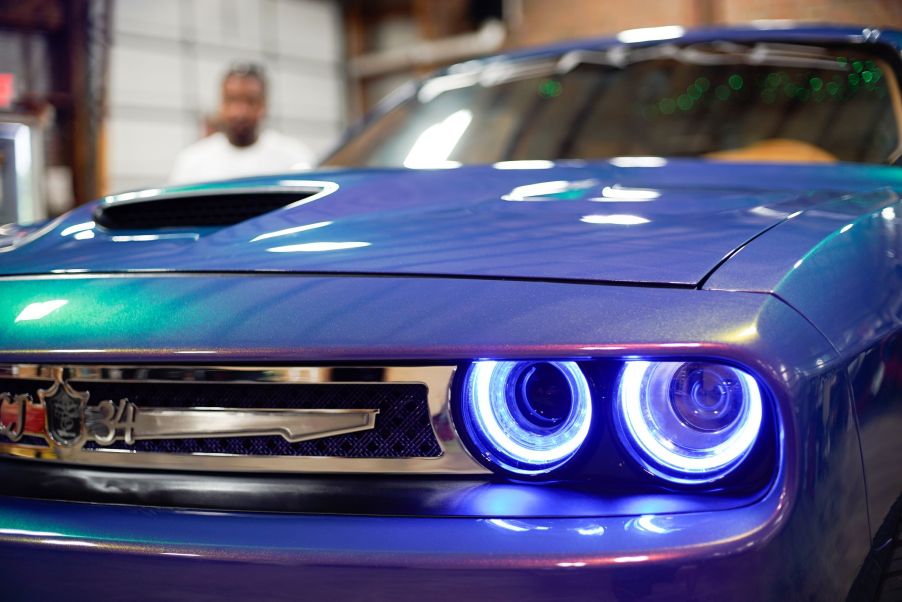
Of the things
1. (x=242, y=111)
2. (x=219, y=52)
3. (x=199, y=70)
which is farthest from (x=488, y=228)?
(x=219, y=52)

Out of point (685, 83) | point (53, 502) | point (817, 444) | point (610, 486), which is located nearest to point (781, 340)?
point (817, 444)

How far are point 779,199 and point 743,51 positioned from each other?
1137 mm

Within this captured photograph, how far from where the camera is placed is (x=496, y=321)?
966mm

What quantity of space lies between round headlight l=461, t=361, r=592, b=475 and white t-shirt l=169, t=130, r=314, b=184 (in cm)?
335

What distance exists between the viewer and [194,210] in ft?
5.25

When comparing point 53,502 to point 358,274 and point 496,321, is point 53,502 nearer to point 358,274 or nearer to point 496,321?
point 358,274

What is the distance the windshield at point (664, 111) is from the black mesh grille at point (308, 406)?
50.0 inches

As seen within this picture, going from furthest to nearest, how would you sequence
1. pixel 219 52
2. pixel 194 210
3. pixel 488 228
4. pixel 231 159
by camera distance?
pixel 219 52 → pixel 231 159 → pixel 194 210 → pixel 488 228

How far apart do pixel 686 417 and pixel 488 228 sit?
395 millimetres

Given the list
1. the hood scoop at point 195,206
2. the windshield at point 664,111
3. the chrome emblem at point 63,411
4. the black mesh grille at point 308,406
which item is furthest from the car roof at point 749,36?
the chrome emblem at point 63,411

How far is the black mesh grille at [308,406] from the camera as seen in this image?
1.02 m

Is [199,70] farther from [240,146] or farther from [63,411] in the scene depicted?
[63,411]

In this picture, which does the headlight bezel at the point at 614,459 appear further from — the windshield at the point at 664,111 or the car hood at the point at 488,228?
the windshield at the point at 664,111

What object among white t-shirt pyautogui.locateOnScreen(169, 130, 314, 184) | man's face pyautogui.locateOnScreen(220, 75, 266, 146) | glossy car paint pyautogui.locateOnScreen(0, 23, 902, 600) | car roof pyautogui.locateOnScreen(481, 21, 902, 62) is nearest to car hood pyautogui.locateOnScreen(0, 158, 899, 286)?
glossy car paint pyautogui.locateOnScreen(0, 23, 902, 600)
